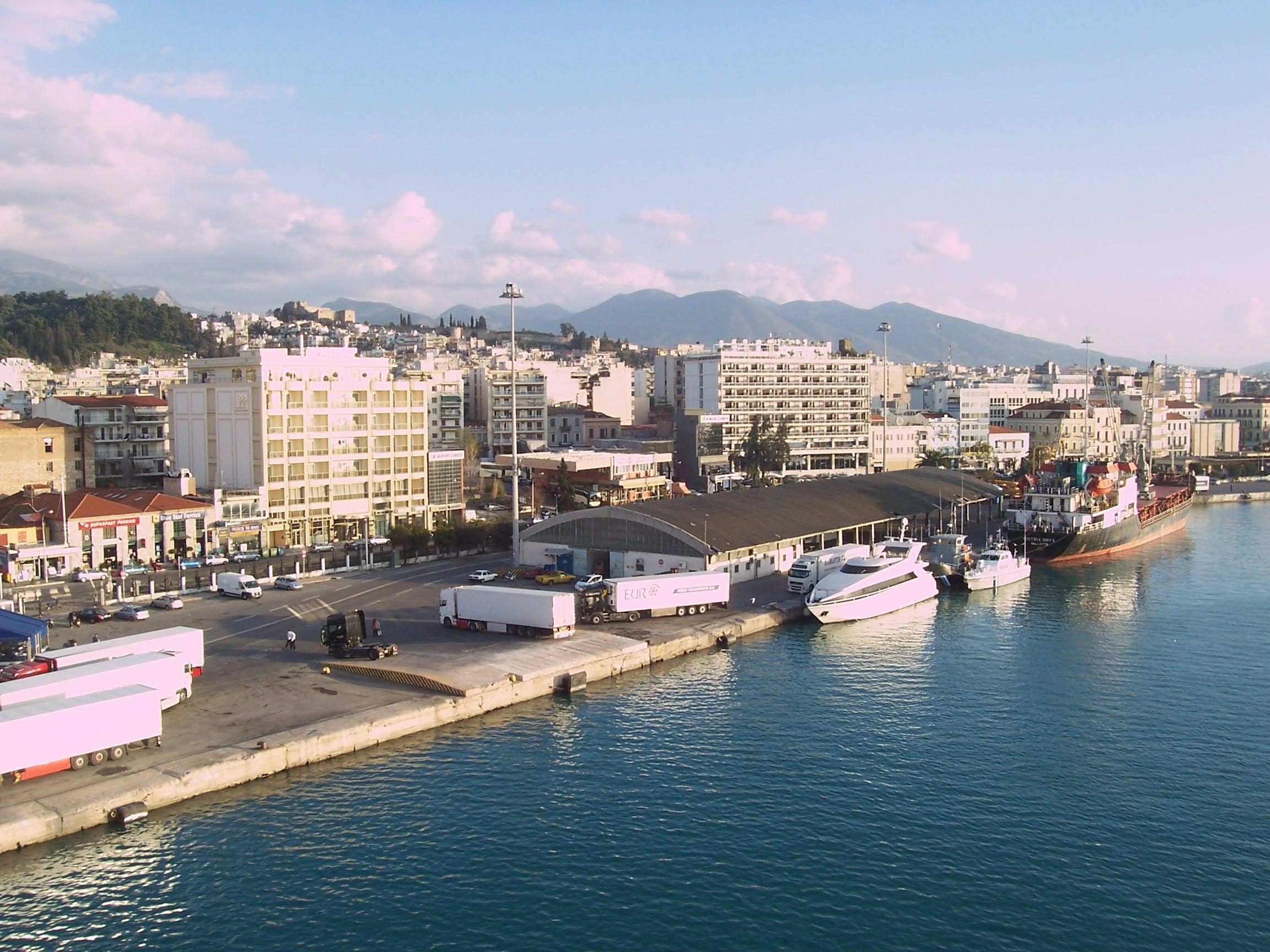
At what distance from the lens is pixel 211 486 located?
1781 inches

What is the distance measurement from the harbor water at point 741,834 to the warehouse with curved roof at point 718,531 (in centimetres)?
947

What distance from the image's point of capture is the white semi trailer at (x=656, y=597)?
1188 inches

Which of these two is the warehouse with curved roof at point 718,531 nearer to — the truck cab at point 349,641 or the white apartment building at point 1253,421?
the truck cab at point 349,641

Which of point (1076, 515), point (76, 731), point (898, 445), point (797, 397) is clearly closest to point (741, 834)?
point (76, 731)

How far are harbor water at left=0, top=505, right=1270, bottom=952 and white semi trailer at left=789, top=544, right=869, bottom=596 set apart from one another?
8625 mm

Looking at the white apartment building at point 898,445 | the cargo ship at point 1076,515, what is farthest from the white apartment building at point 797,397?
the cargo ship at point 1076,515

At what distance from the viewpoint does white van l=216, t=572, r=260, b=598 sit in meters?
32.8

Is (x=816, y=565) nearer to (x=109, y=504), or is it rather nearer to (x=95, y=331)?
(x=109, y=504)

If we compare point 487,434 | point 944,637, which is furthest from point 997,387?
point 944,637

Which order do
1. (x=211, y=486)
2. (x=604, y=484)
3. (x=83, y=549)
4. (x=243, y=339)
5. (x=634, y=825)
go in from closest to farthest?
(x=634, y=825) → (x=83, y=549) → (x=211, y=486) → (x=604, y=484) → (x=243, y=339)

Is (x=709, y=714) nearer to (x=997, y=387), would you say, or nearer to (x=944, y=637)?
(x=944, y=637)

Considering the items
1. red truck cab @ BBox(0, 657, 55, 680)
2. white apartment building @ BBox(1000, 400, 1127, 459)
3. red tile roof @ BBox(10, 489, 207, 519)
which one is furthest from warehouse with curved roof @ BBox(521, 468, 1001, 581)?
white apartment building @ BBox(1000, 400, 1127, 459)

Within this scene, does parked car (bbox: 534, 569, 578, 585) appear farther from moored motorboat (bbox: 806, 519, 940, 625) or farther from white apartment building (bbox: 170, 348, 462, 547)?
white apartment building (bbox: 170, 348, 462, 547)

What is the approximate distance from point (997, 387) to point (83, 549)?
84.6 m
